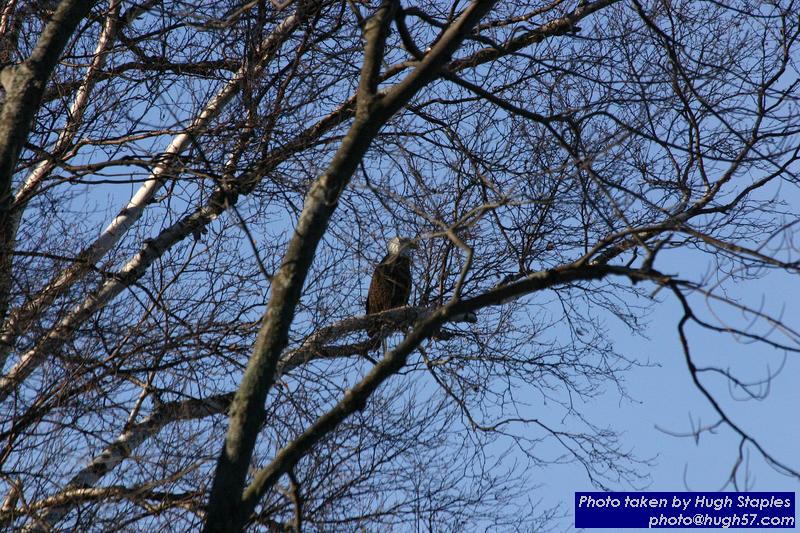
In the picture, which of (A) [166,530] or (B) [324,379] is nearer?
(A) [166,530]

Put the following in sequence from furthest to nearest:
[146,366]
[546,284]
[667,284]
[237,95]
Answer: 1. [237,95]
2. [146,366]
3. [546,284]
4. [667,284]

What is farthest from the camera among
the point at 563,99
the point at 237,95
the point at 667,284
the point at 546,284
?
the point at 563,99

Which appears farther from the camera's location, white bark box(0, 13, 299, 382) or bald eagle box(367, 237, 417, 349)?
bald eagle box(367, 237, 417, 349)

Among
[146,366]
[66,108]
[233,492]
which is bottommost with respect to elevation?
[233,492]

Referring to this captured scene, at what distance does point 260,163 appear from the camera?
5566 millimetres

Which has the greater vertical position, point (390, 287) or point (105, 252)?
point (390, 287)

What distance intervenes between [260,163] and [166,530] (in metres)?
2.02

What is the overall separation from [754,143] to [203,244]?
3.27 metres

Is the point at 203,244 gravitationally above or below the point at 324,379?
above

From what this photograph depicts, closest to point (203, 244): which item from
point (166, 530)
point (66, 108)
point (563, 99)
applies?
point (66, 108)

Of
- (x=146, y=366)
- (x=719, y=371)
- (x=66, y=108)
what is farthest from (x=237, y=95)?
(x=719, y=371)

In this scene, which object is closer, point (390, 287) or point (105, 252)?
point (105, 252)

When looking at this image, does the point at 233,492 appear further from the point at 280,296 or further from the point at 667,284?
the point at 667,284

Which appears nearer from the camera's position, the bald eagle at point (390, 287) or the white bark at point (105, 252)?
the white bark at point (105, 252)
